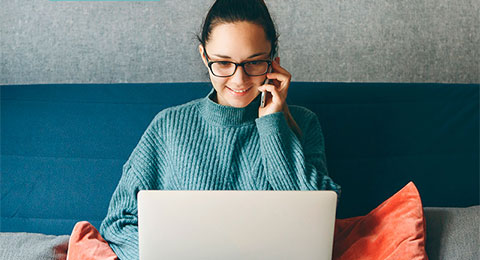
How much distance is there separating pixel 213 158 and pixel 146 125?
34 cm

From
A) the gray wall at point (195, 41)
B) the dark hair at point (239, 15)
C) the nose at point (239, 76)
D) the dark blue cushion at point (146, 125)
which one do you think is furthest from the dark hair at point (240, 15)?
the gray wall at point (195, 41)

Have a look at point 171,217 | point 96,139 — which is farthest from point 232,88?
point 96,139

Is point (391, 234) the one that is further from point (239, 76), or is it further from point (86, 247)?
point (86, 247)

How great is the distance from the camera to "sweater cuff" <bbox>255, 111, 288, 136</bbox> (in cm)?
129

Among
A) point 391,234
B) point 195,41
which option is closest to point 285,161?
point 391,234

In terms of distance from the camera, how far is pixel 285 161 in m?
1.27

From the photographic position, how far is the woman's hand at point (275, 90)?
131 centimetres

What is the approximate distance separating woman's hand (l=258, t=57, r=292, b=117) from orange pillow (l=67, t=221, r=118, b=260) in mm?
576

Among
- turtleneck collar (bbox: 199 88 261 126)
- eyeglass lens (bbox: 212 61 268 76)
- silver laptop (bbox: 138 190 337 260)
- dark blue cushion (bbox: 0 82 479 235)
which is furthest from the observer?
dark blue cushion (bbox: 0 82 479 235)

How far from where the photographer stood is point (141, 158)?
1.36 meters

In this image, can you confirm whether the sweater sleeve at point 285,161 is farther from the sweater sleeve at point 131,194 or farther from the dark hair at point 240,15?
the sweater sleeve at point 131,194

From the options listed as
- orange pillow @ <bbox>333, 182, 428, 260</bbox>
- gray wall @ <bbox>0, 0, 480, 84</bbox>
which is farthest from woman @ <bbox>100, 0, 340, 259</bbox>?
gray wall @ <bbox>0, 0, 480, 84</bbox>

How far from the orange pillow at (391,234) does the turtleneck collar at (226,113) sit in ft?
1.48

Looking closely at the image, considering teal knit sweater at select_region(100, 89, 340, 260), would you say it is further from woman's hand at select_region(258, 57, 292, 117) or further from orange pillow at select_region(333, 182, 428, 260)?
orange pillow at select_region(333, 182, 428, 260)
